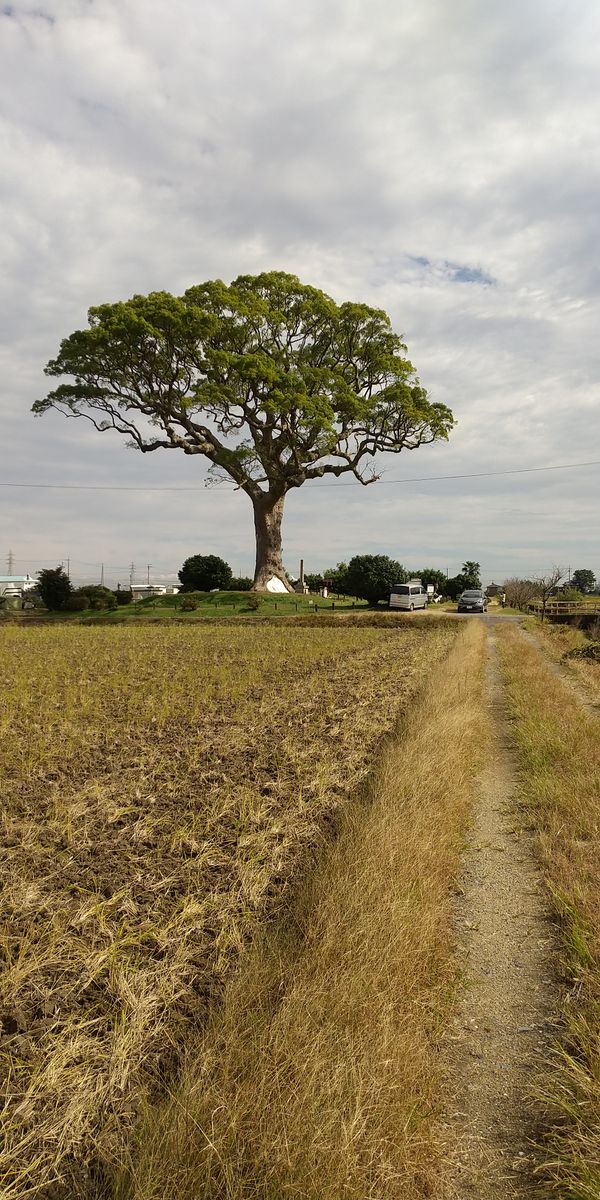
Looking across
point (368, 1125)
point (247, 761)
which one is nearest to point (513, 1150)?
point (368, 1125)

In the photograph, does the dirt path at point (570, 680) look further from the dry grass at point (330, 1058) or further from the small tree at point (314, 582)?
the small tree at point (314, 582)

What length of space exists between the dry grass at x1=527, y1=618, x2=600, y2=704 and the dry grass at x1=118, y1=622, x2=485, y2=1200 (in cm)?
1031

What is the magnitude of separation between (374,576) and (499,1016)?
46.8 m

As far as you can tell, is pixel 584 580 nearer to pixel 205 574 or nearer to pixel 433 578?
pixel 433 578

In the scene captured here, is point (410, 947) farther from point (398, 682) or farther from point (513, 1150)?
point (398, 682)

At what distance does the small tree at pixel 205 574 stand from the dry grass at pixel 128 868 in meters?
37.9

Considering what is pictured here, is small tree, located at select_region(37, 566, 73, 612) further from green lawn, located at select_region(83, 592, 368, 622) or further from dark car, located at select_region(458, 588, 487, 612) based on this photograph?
dark car, located at select_region(458, 588, 487, 612)

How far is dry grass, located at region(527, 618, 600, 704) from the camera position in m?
15.0

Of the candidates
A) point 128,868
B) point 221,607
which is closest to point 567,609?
point 221,607

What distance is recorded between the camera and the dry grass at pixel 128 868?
2627 mm

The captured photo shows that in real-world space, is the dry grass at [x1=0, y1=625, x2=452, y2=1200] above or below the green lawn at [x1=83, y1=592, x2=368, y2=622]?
below

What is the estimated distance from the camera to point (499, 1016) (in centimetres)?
337

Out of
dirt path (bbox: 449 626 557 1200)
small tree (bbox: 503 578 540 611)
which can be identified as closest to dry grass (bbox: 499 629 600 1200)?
dirt path (bbox: 449 626 557 1200)

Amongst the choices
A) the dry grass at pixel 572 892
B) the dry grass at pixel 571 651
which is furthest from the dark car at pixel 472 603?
the dry grass at pixel 572 892
